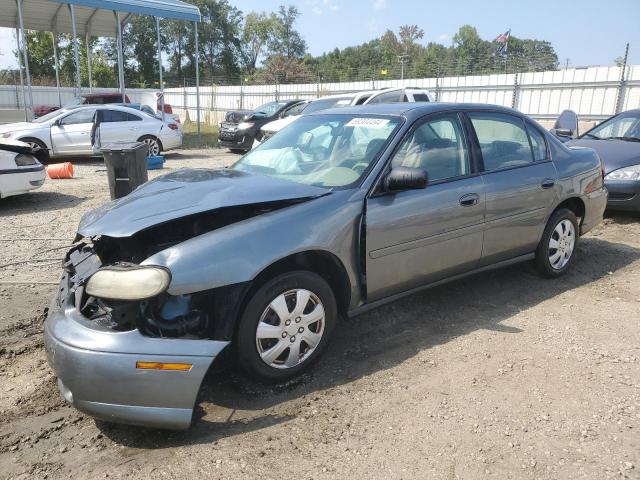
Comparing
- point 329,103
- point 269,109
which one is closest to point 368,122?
point 329,103

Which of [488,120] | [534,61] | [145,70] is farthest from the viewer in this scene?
[145,70]

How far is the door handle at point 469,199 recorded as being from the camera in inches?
155

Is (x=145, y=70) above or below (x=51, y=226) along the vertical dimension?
above

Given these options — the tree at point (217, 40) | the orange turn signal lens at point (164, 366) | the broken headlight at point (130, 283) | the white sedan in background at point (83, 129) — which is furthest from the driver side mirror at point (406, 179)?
the tree at point (217, 40)

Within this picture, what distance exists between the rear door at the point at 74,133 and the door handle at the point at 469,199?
39.6ft

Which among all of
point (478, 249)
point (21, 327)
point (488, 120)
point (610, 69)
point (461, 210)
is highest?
point (610, 69)

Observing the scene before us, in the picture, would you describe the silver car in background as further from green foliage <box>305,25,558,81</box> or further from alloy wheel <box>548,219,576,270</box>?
green foliage <box>305,25,558,81</box>

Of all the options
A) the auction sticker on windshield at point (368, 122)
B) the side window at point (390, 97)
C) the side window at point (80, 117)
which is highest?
the side window at point (390, 97)

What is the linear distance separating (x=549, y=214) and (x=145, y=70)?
7263 centimetres

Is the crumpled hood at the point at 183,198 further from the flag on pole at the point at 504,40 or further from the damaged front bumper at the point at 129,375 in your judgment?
the flag on pole at the point at 504,40

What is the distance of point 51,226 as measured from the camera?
711 centimetres

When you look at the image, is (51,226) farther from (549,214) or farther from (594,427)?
(594,427)

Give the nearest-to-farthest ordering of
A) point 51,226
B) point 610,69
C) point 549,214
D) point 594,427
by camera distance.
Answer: point 594,427 → point 549,214 → point 51,226 → point 610,69

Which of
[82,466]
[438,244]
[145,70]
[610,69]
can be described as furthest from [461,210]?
[145,70]
